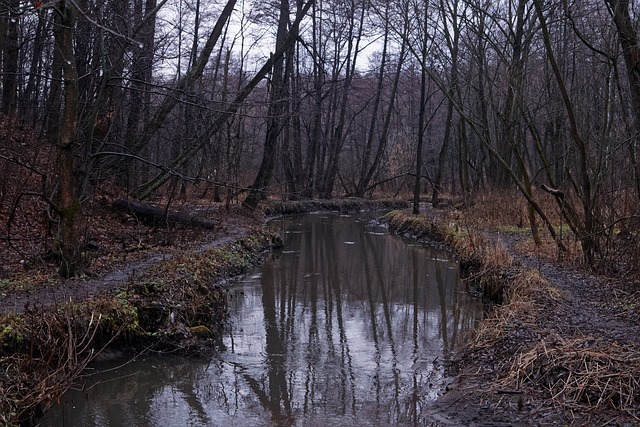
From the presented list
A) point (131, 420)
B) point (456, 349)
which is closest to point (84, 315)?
point (131, 420)

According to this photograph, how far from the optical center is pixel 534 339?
6742 millimetres

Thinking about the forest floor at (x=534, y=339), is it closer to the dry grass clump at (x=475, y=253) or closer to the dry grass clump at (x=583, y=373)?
the dry grass clump at (x=583, y=373)

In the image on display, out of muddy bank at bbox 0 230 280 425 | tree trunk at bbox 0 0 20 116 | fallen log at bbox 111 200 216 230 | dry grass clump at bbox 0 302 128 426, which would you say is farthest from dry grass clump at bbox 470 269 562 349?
tree trunk at bbox 0 0 20 116

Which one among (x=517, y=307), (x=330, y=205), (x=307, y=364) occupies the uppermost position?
(x=330, y=205)

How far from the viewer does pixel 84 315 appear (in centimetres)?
699

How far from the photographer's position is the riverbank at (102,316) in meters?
5.58

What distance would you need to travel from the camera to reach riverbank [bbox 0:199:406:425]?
558 cm

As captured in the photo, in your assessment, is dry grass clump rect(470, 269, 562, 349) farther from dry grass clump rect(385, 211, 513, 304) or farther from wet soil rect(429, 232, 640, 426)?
dry grass clump rect(385, 211, 513, 304)

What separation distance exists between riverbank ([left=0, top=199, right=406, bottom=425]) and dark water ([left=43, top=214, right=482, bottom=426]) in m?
0.32

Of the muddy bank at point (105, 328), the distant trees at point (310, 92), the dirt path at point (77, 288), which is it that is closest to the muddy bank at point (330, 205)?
the distant trees at point (310, 92)

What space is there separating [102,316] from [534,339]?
4791mm

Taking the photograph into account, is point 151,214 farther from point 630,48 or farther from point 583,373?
point 583,373

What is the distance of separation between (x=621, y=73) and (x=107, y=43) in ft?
44.4

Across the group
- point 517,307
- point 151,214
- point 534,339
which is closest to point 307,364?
point 534,339
